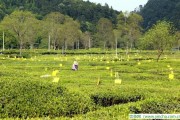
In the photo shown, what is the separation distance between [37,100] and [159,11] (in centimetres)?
17417

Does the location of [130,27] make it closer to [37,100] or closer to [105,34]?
[105,34]

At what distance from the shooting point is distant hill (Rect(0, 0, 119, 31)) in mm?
155275

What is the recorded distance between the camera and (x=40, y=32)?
373 feet

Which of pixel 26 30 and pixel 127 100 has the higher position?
pixel 26 30

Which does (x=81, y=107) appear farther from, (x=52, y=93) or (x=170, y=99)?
(x=170, y=99)

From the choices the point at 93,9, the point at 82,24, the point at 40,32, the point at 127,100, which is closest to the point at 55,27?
the point at 40,32

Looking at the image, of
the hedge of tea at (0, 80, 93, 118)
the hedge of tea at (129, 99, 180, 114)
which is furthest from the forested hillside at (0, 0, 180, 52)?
the hedge of tea at (0, 80, 93, 118)

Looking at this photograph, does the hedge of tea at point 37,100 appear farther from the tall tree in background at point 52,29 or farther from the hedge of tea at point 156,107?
the tall tree in background at point 52,29

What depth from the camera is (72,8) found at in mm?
167250

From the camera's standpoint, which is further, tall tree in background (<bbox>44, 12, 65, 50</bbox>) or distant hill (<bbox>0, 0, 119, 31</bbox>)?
distant hill (<bbox>0, 0, 119, 31</bbox>)

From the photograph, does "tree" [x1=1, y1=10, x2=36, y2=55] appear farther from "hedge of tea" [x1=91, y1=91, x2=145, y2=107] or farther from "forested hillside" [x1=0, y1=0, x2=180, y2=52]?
"hedge of tea" [x1=91, y1=91, x2=145, y2=107]

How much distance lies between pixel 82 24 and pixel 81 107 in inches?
5330

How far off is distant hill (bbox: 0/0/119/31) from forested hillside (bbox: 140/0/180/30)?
64.9 ft

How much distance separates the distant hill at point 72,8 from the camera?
155 metres
